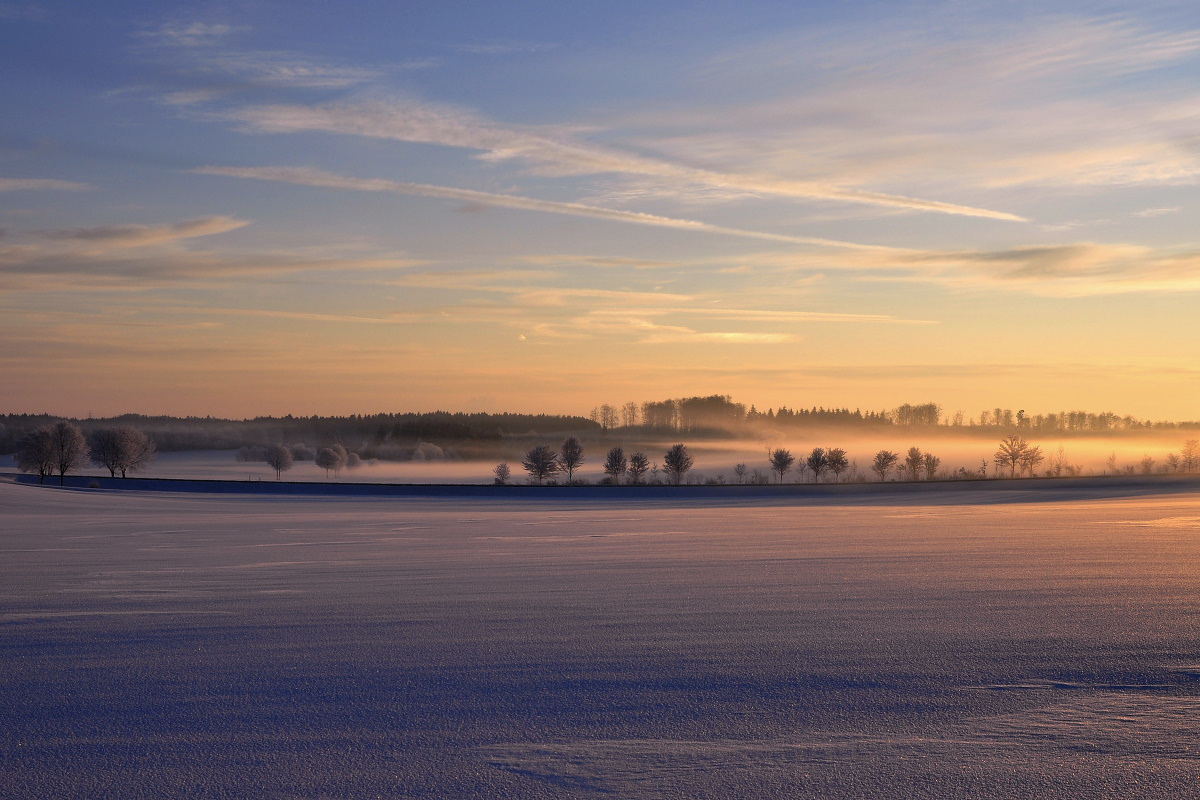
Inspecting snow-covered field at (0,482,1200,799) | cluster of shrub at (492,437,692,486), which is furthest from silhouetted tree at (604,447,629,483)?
snow-covered field at (0,482,1200,799)

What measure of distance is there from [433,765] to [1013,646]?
575 centimetres

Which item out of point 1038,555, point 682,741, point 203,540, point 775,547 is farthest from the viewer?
point 203,540

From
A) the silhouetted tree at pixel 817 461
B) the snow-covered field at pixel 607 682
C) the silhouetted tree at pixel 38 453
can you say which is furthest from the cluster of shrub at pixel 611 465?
the snow-covered field at pixel 607 682

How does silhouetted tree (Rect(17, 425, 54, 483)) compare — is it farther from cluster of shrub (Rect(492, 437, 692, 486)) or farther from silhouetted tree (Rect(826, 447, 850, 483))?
silhouetted tree (Rect(826, 447, 850, 483))

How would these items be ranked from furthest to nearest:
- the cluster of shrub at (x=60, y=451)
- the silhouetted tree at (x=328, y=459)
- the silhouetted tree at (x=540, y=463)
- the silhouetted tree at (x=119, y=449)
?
the silhouetted tree at (x=328, y=459)
the silhouetted tree at (x=540, y=463)
the silhouetted tree at (x=119, y=449)
the cluster of shrub at (x=60, y=451)

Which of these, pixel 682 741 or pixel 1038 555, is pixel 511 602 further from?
pixel 1038 555

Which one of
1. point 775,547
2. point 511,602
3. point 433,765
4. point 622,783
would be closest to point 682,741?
point 622,783

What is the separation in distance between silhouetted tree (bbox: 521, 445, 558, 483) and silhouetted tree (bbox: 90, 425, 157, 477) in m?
47.3

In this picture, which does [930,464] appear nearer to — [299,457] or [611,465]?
[611,465]

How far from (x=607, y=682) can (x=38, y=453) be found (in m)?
107

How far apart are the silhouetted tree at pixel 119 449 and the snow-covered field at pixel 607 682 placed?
338ft

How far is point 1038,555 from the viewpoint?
16781 mm

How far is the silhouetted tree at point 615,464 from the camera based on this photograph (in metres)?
127

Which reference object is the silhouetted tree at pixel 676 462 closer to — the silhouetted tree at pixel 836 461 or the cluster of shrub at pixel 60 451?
the silhouetted tree at pixel 836 461
